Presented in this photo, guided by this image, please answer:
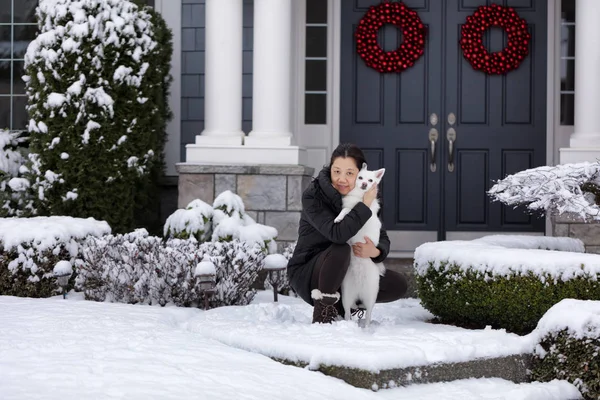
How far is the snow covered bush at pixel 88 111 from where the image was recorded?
333 inches

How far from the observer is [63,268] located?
6562mm

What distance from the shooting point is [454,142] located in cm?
969

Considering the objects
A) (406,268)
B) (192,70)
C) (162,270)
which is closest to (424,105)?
(406,268)

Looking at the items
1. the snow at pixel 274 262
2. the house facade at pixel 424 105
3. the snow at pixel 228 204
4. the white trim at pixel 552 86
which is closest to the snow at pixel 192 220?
the snow at pixel 228 204

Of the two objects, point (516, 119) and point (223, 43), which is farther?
point (516, 119)

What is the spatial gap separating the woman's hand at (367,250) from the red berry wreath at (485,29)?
4.89 meters

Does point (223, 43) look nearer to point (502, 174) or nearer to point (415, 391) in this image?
point (502, 174)

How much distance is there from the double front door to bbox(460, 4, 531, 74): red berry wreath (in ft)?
0.29

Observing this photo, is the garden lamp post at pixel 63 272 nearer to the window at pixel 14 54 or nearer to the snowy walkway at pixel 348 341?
the snowy walkway at pixel 348 341

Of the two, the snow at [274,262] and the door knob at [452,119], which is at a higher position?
the door knob at [452,119]

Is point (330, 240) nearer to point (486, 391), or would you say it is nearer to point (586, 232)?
point (486, 391)

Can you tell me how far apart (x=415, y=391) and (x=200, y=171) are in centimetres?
460

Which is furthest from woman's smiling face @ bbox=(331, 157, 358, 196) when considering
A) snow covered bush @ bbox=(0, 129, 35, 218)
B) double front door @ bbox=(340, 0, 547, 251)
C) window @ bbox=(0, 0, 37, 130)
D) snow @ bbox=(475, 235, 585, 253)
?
window @ bbox=(0, 0, 37, 130)

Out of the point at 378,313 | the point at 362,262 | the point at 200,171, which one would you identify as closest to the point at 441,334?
the point at 362,262
